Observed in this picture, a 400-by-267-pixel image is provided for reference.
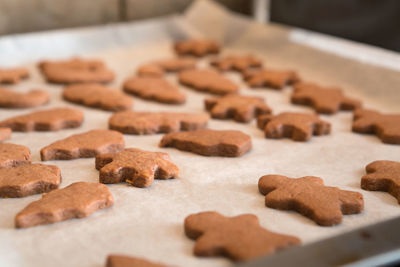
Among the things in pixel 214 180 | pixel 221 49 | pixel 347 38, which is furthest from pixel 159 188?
pixel 347 38

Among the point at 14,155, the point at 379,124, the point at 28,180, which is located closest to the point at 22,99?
the point at 14,155

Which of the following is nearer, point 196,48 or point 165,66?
point 165,66

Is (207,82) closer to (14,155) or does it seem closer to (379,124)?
(379,124)

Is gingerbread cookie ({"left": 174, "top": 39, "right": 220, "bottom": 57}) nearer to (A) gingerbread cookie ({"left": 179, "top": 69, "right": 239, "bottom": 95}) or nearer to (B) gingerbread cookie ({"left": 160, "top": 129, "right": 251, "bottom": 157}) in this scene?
(A) gingerbread cookie ({"left": 179, "top": 69, "right": 239, "bottom": 95})

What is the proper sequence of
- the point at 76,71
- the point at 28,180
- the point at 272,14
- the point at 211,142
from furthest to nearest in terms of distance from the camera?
1. the point at 272,14
2. the point at 76,71
3. the point at 211,142
4. the point at 28,180

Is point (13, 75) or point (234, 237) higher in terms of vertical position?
point (234, 237)

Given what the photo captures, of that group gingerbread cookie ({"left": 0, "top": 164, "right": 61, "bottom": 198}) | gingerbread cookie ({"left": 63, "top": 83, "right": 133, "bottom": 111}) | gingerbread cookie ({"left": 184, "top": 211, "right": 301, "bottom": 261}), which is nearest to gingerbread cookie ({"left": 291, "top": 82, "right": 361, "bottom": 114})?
gingerbread cookie ({"left": 63, "top": 83, "right": 133, "bottom": 111})
